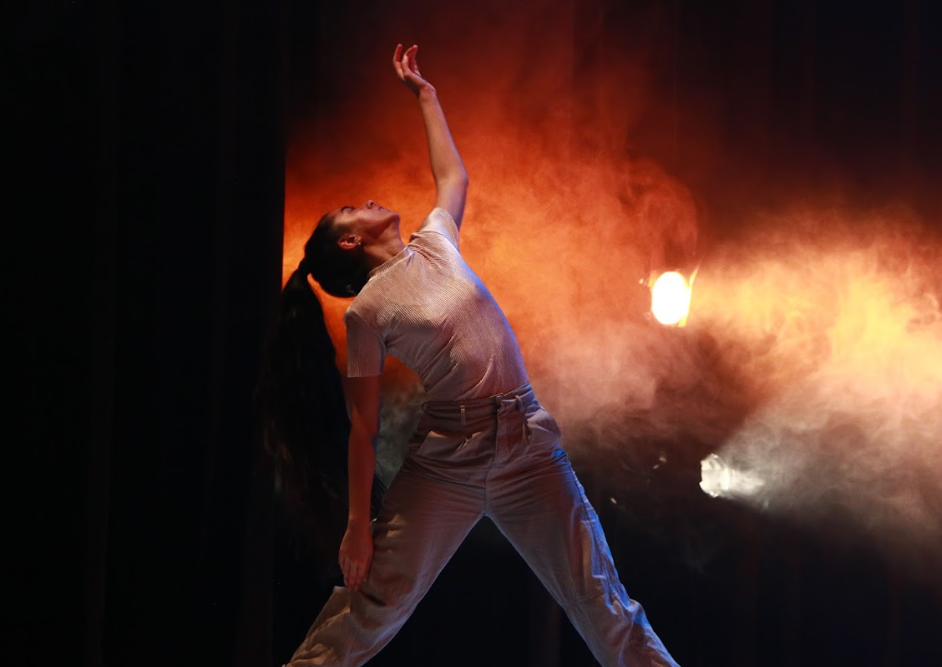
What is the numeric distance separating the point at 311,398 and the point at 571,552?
0.84m

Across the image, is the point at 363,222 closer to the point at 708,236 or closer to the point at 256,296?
the point at 256,296

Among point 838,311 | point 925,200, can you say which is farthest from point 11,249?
point 925,200

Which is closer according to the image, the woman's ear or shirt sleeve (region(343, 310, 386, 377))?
shirt sleeve (region(343, 310, 386, 377))

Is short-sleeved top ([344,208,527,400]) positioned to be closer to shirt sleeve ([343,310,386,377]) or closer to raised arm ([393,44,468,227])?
shirt sleeve ([343,310,386,377])

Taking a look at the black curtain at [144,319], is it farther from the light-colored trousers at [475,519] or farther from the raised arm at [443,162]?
the light-colored trousers at [475,519]

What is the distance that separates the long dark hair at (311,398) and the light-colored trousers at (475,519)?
1.19 feet

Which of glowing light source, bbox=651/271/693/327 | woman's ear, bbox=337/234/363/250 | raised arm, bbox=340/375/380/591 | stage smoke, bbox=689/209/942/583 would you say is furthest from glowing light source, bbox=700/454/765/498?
woman's ear, bbox=337/234/363/250

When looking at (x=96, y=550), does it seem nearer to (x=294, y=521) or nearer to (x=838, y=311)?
(x=294, y=521)

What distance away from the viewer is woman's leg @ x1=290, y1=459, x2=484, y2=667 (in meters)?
1.80

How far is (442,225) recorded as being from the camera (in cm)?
209

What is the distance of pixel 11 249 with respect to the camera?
2.26 meters

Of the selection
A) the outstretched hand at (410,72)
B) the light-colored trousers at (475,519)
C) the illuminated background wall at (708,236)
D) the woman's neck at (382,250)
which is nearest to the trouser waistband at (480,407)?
the light-colored trousers at (475,519)

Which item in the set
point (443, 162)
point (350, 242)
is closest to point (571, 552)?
point (350, 242)

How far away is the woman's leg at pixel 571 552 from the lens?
1.83 metres
